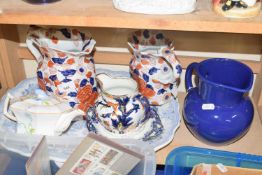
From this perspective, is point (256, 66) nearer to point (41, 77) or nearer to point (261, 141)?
point (261, 141)

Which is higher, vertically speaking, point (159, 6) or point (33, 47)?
point (159, 6)

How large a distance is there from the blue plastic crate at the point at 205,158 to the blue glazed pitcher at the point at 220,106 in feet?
0.10

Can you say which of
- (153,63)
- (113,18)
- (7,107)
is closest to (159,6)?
(113,18)

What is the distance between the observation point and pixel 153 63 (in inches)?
29.5

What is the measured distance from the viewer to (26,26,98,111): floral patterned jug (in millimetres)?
733

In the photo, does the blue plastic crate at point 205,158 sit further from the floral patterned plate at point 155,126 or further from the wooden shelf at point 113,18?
the wooden shelf at point 113,18

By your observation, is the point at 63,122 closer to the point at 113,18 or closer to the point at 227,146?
the point at 113,18

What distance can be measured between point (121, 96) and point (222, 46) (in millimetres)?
318

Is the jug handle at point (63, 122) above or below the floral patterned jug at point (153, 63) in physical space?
below

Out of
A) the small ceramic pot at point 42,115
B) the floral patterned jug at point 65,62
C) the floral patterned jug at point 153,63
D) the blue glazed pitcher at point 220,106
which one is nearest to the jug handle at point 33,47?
the floral patterned jug at point 65,62

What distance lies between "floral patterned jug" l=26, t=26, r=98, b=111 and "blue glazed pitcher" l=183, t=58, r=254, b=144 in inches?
9.3

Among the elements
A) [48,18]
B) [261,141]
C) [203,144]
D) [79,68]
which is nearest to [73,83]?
[79,68]

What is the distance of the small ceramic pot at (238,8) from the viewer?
1.78ft

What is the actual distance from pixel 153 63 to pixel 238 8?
0.82ft
